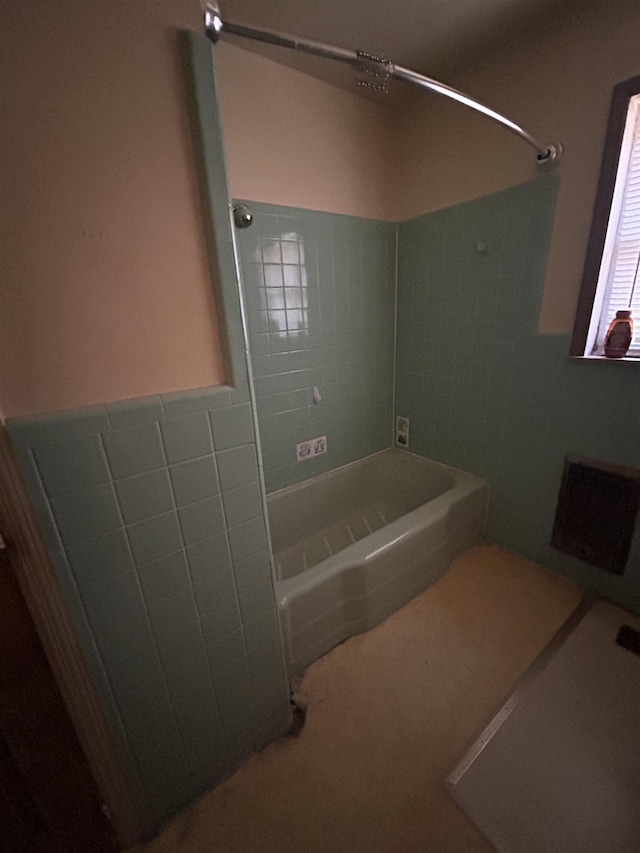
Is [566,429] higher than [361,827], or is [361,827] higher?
[566,429]

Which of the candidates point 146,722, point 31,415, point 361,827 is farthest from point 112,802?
point 31,415

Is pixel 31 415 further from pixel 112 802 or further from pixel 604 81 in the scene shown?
pixel 604 81

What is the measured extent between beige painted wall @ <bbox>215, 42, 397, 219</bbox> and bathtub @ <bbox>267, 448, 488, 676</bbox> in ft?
4.89

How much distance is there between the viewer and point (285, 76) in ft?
4.75

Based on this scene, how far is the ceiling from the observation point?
1.14 meters

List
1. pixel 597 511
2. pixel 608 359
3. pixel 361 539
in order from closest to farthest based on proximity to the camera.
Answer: pixel 608 359
pixel 597 511
pixel 361 539

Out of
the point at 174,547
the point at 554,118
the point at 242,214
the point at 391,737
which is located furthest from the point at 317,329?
the point at 391,737

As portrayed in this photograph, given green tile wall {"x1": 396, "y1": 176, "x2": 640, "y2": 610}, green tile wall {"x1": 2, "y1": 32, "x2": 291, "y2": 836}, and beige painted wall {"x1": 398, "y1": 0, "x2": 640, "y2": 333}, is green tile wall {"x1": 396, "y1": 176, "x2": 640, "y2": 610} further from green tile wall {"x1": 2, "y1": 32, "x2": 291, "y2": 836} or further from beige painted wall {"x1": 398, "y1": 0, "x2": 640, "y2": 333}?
green tile wall {"x1": 2, "y1": 32, "x2": 291, "y2": 836}

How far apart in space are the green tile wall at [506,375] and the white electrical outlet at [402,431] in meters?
0.12

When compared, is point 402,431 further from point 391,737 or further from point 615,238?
point 391,737

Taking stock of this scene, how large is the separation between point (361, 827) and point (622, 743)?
2.76 feet

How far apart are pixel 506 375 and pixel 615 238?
635 mm

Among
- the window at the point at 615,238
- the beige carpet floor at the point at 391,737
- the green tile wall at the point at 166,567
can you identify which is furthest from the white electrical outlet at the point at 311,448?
the window at the point at 615,238

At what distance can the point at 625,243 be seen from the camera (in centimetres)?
129
